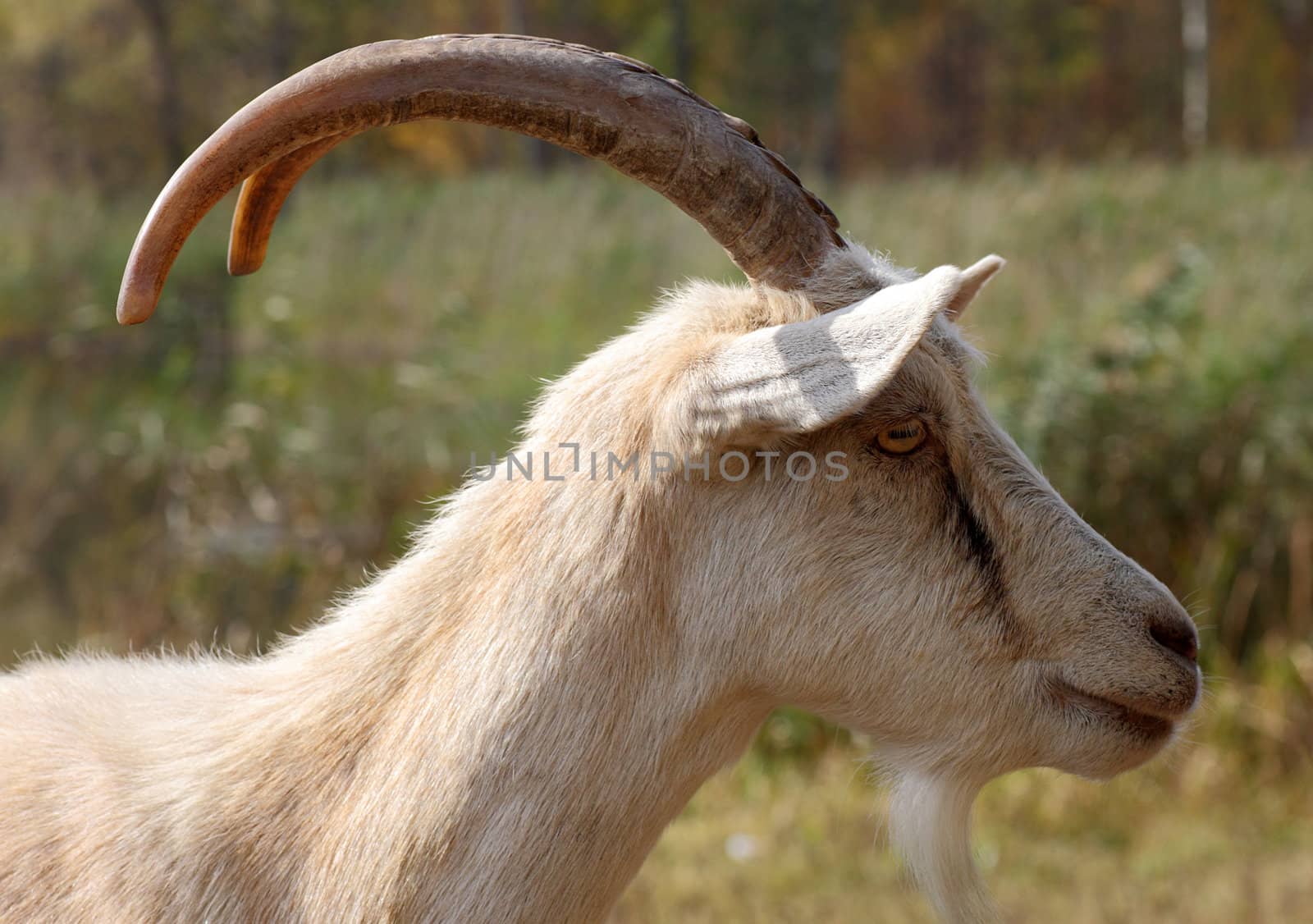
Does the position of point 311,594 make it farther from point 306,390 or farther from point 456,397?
point 306,390

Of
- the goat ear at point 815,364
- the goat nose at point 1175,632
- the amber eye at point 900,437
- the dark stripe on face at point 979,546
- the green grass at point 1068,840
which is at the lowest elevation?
the green grass at point 1068,840

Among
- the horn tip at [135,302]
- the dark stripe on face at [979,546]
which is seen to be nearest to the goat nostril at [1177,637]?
the dark stripe on face at [979,546]

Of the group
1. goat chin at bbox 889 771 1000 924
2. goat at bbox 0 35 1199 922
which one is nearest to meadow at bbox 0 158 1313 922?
goat chin at bbox 889 771 1000 924

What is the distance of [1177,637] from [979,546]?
397mm

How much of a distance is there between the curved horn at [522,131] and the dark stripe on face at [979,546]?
1.48 feet

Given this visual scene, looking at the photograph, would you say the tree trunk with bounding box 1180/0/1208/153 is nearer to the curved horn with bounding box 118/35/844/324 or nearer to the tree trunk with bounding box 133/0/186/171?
the tree trunk with bounding box 133/0/186/171

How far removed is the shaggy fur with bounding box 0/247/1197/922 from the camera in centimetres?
191

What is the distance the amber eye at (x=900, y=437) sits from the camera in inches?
79.4

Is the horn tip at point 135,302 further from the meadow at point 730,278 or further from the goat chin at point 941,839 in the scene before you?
the goat chin at point 941,839

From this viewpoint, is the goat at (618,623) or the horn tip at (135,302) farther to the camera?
the goat at (618,623)

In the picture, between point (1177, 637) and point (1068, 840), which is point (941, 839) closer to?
point (1177, 637)

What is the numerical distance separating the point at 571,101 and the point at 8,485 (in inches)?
315

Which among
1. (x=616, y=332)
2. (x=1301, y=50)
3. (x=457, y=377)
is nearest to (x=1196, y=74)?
(x=1301, y=50)

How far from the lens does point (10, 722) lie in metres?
2.22
